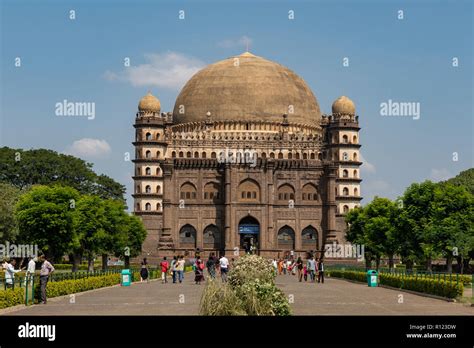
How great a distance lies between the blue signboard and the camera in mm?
95500

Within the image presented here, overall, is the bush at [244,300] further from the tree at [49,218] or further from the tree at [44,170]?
the tree at [44,170]

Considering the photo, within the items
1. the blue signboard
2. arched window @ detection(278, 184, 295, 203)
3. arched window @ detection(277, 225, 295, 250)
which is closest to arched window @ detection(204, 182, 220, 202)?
the blue signboard

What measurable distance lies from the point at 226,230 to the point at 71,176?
24.2m

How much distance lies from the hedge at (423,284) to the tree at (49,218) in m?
23.8

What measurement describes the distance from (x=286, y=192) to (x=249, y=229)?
6.83 metres

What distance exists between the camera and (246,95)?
10850cm

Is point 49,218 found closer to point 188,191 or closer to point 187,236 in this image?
point 187,236

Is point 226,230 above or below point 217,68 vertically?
below

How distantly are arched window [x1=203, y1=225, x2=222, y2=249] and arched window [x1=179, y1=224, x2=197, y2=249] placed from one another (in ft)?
4.58

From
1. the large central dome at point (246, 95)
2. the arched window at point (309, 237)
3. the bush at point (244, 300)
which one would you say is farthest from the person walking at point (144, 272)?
the large central dome at point (246, 95)

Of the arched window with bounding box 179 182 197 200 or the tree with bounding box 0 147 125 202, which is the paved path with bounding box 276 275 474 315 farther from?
the tree with bounding box 0 147 125 202

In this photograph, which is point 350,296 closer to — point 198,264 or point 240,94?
point 198,264

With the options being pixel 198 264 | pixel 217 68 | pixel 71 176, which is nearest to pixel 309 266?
pixel 198 264

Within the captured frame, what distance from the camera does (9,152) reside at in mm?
99688
